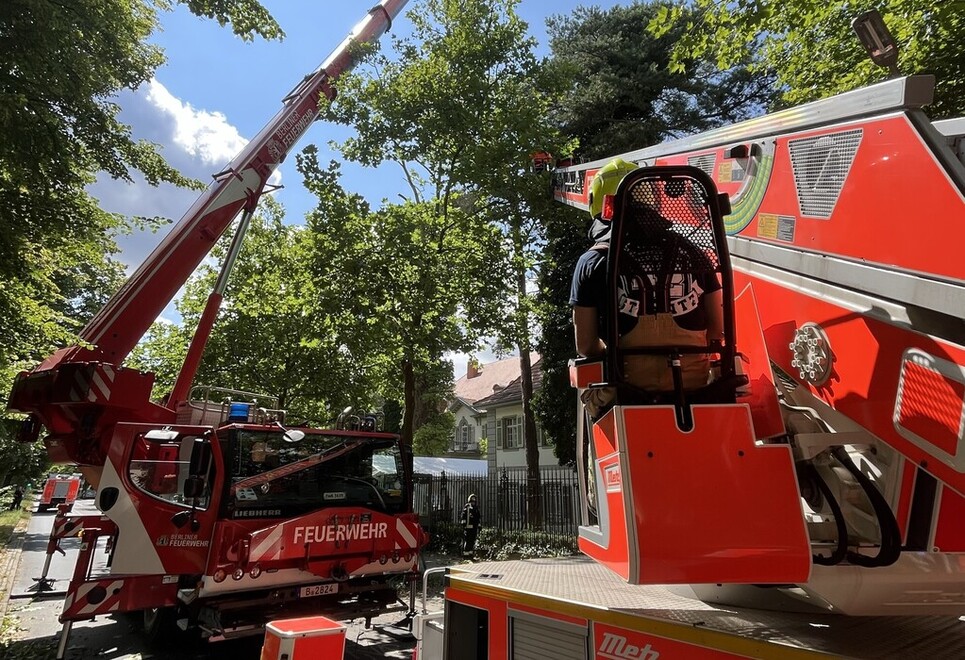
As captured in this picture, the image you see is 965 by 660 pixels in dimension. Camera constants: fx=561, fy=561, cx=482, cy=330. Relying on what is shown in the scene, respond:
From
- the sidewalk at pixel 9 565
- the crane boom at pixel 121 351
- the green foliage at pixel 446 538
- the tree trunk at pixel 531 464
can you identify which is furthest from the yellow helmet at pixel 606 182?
the green foliage at pixel 446 538

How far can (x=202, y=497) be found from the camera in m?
6.12

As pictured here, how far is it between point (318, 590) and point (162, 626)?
231 cm

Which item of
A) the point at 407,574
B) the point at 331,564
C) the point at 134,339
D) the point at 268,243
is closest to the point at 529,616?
the point at 331,564

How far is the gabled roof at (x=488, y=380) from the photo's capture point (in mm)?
46406

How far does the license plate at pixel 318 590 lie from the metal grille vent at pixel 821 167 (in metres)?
5.91

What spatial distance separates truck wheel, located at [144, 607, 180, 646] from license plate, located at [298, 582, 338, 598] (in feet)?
6.23

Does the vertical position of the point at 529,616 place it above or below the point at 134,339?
below

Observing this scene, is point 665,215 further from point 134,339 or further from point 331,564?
point 134,339

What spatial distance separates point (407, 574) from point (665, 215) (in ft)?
19.8

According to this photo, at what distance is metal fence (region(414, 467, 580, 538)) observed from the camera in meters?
15.0

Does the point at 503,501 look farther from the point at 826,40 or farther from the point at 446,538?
the point at 826,40

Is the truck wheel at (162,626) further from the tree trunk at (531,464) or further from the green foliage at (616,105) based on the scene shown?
the green foliage at (616,105)

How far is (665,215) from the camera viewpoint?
96.1 inches

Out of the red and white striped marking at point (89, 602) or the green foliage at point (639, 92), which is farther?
the green foliage at point (639, 92)
